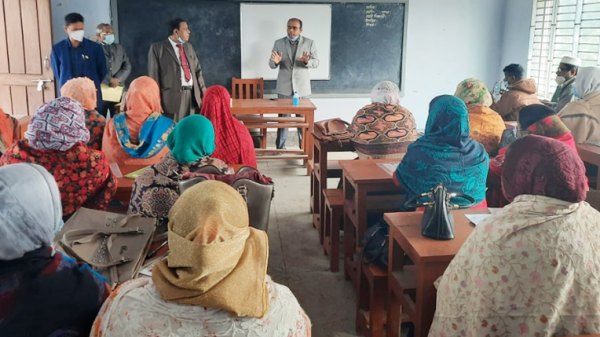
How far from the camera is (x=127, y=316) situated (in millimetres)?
1203

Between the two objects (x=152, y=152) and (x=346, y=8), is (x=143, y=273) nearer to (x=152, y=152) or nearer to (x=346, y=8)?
(x=152, y=152)

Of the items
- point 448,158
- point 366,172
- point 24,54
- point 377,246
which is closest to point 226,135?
point 366,172

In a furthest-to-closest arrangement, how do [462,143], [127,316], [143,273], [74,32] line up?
[74,32], [462,143], [143,273], [127,316]

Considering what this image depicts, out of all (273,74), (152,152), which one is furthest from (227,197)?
(273,74)

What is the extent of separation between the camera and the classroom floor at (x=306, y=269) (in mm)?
2787

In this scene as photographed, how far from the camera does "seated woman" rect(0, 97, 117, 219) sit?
2.37 metres

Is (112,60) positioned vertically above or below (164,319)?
above

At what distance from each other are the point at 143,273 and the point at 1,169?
736mm

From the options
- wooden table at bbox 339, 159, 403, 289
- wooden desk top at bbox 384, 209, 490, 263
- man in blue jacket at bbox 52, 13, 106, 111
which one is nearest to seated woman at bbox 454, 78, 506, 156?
wooden table at bbox 339, 159, 403, 289

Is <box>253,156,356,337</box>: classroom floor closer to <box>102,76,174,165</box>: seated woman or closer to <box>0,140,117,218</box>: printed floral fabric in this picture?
<box>102,76,174,165</box>: seated woman

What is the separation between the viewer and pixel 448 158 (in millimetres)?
2406

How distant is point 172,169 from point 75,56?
344 centimetres

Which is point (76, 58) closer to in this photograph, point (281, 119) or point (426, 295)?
point (281, 119)

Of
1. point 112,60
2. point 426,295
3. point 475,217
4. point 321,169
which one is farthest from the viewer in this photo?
point 112,60
